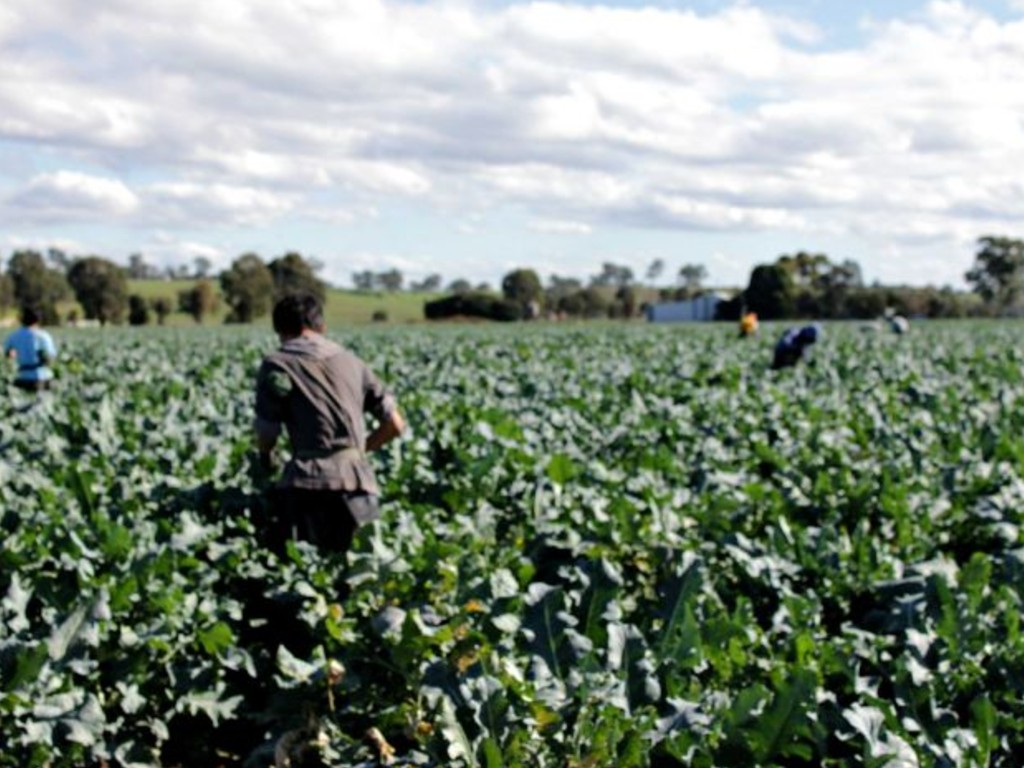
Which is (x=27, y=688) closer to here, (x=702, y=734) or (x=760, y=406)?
(x=702, y=734)

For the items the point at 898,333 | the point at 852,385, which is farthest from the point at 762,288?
the point at 852,385

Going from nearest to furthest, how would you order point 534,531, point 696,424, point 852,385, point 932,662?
point 932,662 < point 534,531 < point 696,424 < point 852,385

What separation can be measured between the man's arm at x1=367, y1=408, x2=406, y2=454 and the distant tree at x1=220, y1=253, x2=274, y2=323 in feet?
260

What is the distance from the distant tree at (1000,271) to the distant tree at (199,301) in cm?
6441

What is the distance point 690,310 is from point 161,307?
116 ft

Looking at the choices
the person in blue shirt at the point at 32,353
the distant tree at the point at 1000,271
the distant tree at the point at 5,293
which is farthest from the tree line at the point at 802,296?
the person in blue shirt at the point at 32,353

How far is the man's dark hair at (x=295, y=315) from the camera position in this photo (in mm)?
6527

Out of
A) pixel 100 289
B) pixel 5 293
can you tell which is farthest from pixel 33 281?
pixel 100 289

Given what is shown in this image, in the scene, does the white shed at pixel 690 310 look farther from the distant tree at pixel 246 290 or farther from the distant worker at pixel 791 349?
the distant worker at pixel 791 349

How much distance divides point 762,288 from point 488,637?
88140mm

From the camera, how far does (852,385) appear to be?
16.9 meters

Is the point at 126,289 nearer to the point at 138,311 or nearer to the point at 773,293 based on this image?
the point at 138,311

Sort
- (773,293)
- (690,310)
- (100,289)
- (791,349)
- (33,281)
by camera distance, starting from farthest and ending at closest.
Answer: (33,281), (773,293), (100,289), (690,310), (791,349)

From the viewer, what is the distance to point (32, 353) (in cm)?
1421
